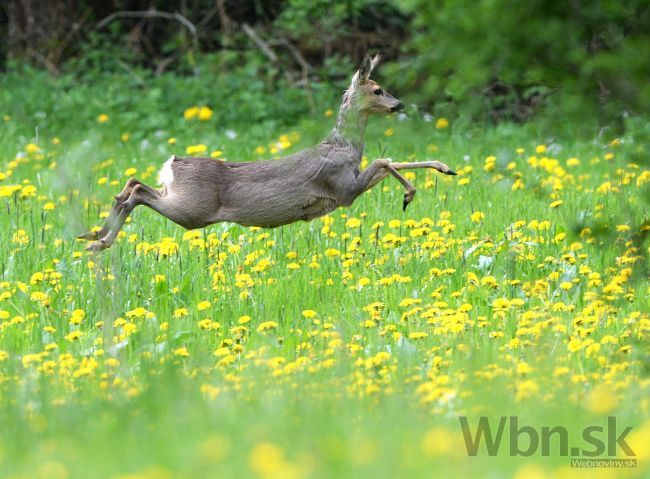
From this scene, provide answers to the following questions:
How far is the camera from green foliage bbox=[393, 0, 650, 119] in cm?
406

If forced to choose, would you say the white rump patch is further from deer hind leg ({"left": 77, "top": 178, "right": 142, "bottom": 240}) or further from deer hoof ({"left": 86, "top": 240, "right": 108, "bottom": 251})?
deer hoof ({"left": 86, "top": 240, "right": 108, "bottom": 251})

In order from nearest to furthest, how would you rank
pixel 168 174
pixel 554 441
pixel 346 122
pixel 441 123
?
pixel 554 441 < pixel 441 123 < pixel 168 174 < pixel 346 122

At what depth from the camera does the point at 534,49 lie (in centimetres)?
416

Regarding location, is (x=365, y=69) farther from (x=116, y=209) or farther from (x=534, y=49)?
(x=534, y=49)

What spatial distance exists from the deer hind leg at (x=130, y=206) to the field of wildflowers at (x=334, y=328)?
0.37 feet

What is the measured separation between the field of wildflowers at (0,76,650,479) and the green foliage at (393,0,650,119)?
0.26 metres

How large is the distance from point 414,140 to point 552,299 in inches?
70.7

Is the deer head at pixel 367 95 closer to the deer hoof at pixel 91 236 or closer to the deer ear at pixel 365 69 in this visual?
the deer ear at pixel 365 69

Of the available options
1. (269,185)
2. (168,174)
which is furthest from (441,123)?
(168,174)

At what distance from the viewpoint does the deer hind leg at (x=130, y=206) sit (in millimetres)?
6613

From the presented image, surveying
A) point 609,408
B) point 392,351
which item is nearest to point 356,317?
point 392,351

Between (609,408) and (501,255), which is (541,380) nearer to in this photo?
(609,408)

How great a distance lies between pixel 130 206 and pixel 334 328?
1.70 meters

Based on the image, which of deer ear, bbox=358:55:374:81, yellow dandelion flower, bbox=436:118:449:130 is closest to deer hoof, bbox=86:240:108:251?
deer ear, bbox=358:55:374:81
